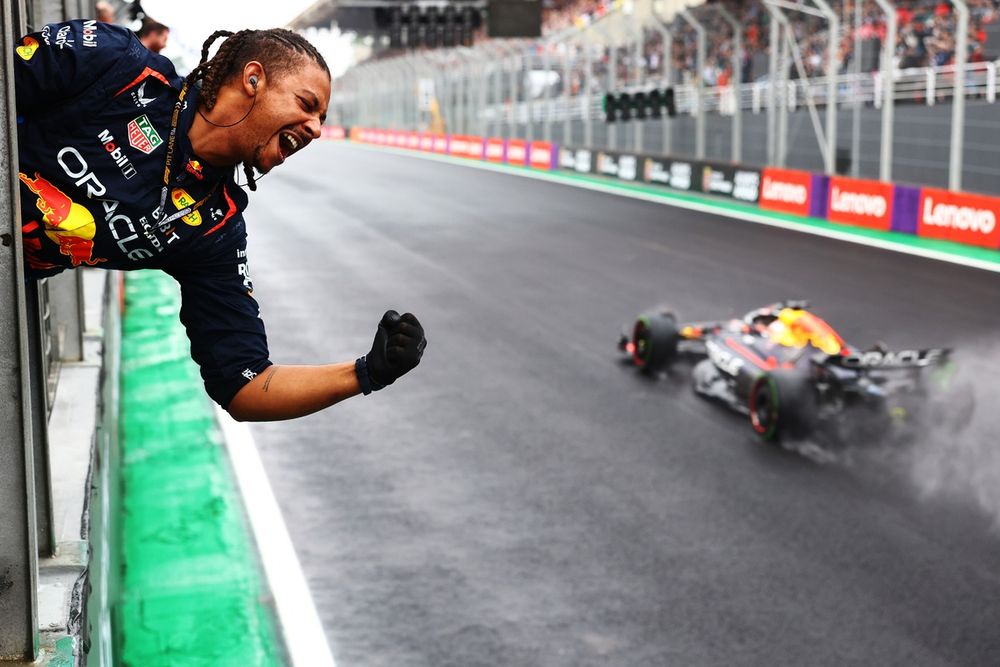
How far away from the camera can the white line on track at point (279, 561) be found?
5164 mm

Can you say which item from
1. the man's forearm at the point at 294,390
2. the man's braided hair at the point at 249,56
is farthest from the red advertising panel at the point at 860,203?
the man's braided hair at the point at 249,56

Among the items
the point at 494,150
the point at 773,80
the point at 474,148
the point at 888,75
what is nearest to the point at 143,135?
the point at 888,75

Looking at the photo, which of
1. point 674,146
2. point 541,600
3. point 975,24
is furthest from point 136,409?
point 674,146

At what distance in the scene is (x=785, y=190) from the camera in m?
23.0

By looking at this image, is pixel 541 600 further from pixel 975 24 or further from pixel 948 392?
pixel 975 24

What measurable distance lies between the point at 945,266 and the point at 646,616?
11.8 metres

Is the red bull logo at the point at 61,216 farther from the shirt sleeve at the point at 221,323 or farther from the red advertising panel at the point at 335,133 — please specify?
the red advertising panel at the point at 335,133

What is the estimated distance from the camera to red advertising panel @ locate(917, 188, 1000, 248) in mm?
17422

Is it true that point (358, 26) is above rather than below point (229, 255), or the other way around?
above

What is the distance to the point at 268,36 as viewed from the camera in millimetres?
3141

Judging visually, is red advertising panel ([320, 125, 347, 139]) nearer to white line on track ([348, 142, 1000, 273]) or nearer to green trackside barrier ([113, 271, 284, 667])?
white line on track ([348, 142, 1000, 273])

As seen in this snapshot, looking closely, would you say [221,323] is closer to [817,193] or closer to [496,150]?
[817,193]

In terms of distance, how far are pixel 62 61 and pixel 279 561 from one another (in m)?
3.59

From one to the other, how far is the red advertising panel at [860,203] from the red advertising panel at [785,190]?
74cm
